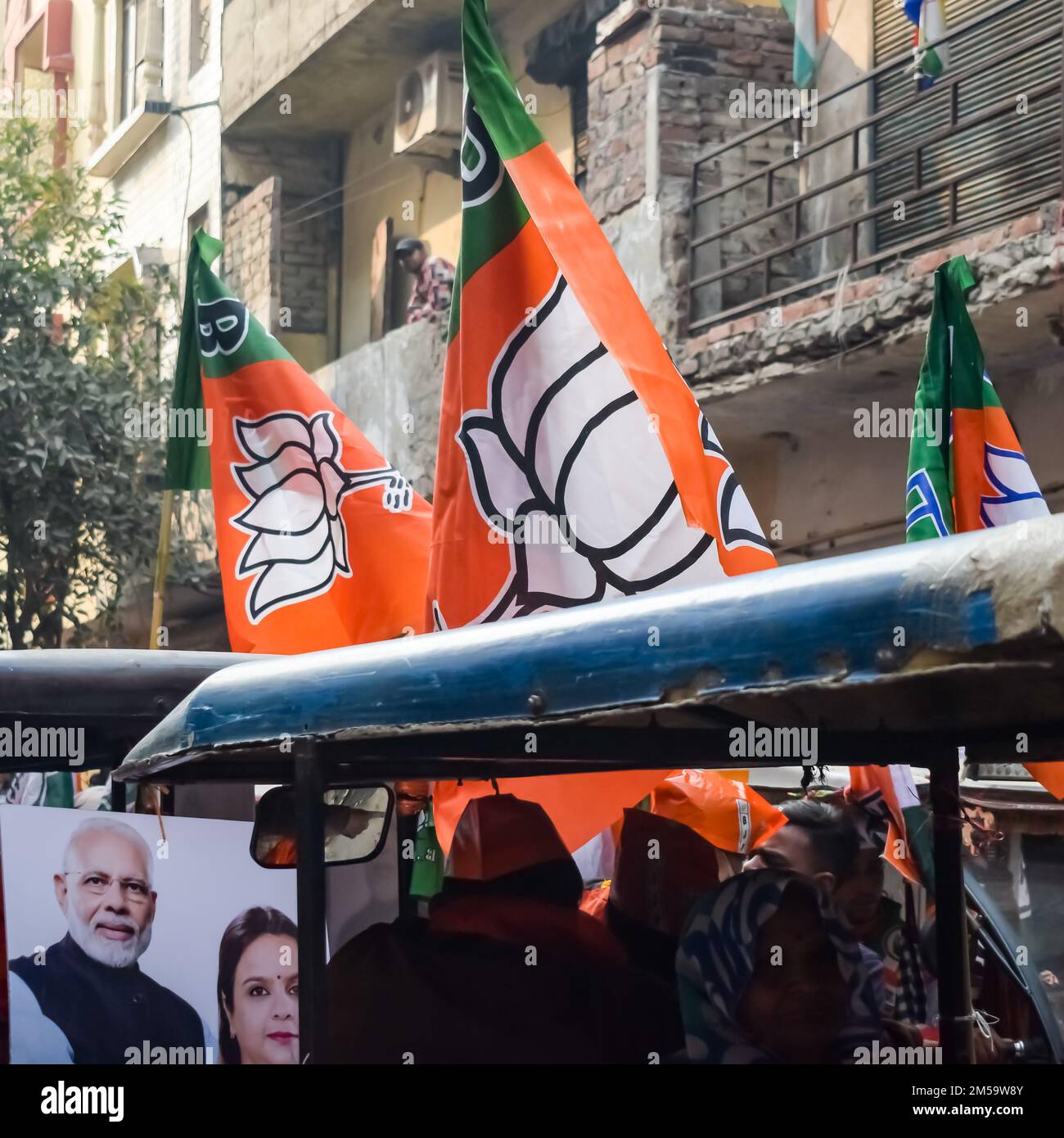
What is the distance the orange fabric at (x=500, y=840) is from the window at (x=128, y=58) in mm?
16947

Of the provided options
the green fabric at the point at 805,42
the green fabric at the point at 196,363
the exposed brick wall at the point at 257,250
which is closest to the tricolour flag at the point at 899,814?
the green fabric at the point at 196,363

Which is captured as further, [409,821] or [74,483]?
[74,483]

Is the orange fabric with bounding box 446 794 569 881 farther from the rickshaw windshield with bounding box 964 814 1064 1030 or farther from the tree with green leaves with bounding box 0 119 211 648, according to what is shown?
the tree with green leaves with bounding box 0 119 211 648

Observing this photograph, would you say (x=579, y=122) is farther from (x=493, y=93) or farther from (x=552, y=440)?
(x=552, y=440)

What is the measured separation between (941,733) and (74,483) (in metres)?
11.6

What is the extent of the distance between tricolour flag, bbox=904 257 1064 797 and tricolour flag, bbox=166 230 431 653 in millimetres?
1755

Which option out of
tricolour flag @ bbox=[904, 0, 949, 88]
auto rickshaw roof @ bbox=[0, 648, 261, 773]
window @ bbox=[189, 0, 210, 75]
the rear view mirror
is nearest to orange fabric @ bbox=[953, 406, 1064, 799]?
the rear view mirror

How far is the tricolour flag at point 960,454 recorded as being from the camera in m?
5.25

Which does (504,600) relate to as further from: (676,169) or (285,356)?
(676,169)

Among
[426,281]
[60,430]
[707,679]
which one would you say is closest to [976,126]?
[426,281]

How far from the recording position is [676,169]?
35.6 ft

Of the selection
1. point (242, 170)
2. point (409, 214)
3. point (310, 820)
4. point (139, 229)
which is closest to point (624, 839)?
point (310, 820)

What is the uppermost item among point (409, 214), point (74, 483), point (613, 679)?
point (409, 214)

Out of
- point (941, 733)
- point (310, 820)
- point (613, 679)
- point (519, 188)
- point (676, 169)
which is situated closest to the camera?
point (613, 679)
